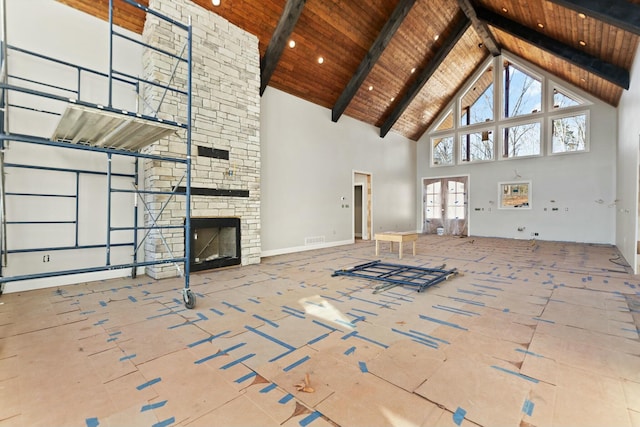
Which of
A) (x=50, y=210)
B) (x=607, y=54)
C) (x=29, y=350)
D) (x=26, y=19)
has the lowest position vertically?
(x=29, y=350)

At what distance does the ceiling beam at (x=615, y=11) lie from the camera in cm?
373

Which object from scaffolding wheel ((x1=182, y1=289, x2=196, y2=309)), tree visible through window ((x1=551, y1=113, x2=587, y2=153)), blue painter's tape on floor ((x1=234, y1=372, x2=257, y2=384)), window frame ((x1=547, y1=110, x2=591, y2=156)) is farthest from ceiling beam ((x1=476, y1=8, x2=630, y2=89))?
scaffolding wheel ((x1=182, y1=289, x2=196, y2=309))

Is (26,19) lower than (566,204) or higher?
higher

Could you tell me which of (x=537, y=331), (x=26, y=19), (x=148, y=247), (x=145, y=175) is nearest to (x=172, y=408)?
(x=537, y=331)

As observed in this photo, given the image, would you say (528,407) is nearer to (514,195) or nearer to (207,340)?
(207,340)

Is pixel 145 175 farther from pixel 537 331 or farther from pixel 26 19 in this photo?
pixel 537 331

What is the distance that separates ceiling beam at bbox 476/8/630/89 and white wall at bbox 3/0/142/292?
8.16 m

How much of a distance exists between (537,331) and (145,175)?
5378 mm

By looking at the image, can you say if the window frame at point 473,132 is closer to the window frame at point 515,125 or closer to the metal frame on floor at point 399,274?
the window frame at point 515,125

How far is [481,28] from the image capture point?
797 centimetres

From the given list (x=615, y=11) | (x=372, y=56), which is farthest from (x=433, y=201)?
(x=615, y=11)

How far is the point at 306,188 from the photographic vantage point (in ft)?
A: 24.5

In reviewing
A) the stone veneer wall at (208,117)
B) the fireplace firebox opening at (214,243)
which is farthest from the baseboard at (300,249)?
the fireplace firebox opening at (214,243)

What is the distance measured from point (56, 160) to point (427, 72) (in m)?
9.08
